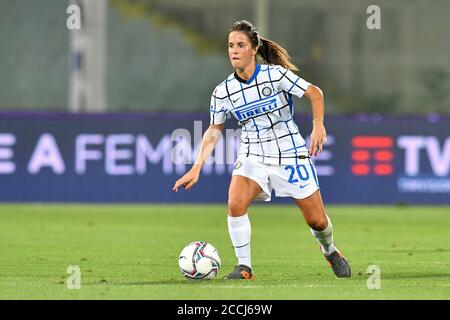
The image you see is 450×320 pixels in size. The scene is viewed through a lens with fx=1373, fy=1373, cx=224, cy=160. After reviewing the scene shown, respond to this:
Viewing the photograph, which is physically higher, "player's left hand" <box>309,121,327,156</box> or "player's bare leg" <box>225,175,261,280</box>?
"player's left hand" <box>309,121,327,156</box>

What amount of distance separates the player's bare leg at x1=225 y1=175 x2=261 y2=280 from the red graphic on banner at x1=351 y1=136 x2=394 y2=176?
12298mm

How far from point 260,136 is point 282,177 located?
399mm

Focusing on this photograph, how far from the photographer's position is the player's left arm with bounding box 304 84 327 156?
11227 mm

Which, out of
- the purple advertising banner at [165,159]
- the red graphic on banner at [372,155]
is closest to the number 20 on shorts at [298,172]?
the purple advertising banner at [165,159]

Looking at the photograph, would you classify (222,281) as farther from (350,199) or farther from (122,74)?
(122,74)

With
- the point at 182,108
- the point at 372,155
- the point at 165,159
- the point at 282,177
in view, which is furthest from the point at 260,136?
the point at 182,108

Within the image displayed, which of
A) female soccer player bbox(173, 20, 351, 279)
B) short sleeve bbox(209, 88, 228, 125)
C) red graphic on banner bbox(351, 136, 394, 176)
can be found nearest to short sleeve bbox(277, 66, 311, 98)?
female soccer player bbox(173, 20, 351, 279)

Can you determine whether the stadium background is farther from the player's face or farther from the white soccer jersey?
Answer: the player's face

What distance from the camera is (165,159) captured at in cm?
2345

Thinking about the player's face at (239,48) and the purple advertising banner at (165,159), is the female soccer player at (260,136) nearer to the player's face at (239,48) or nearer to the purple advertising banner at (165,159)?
the player's face at (239,48)

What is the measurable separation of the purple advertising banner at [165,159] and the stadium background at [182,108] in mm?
→ 22

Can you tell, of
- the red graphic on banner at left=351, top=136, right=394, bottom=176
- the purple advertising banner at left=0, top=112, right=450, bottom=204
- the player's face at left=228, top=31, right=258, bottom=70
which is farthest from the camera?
the red graphic on banner at left=351, top=136, right=394, bottom=176

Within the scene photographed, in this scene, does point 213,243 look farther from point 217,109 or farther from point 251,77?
point 251,77

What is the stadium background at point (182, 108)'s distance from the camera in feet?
76.0
